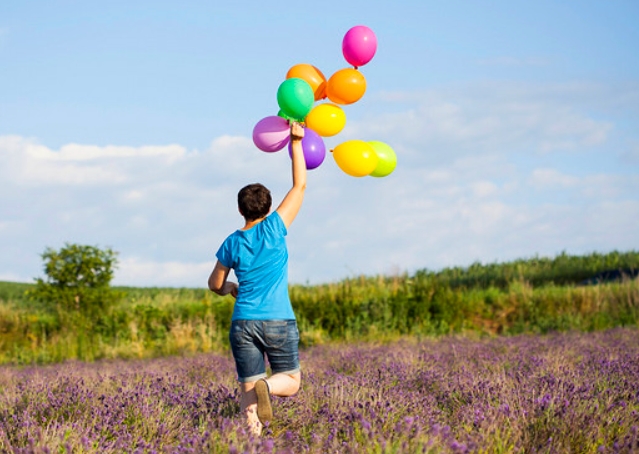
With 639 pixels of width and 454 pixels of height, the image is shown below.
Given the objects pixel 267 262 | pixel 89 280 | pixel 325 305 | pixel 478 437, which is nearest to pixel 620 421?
pixel 478 437

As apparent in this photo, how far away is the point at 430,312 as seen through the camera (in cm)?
1642

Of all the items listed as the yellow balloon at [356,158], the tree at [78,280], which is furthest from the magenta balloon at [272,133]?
the tree at [78,280]

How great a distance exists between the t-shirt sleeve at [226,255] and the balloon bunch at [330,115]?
47.1 inches

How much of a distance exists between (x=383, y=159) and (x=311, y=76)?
1033 millimetres

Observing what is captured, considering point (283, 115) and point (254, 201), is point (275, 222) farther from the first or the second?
point (283, 115)

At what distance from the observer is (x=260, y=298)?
177 inches

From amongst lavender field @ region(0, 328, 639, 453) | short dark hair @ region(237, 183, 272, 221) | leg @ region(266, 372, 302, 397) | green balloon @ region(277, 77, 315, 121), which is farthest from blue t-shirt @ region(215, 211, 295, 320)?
green balloon @ region(277, 77, 315, 121)

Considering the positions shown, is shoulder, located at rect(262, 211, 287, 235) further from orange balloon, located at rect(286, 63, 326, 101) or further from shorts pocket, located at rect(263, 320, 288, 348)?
orange balloon, located at rect(286, 63, 326, 101)

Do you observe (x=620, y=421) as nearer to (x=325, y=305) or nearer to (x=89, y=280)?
(x=325, y=305)

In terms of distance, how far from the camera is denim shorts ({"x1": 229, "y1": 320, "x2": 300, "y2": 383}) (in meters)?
4.47

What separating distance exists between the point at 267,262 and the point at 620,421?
237cm

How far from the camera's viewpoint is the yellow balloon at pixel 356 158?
602 cm

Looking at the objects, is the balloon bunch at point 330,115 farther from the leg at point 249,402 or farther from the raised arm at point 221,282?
the leg at point 249,402

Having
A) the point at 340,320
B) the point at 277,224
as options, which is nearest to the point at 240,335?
the point at 277,224
